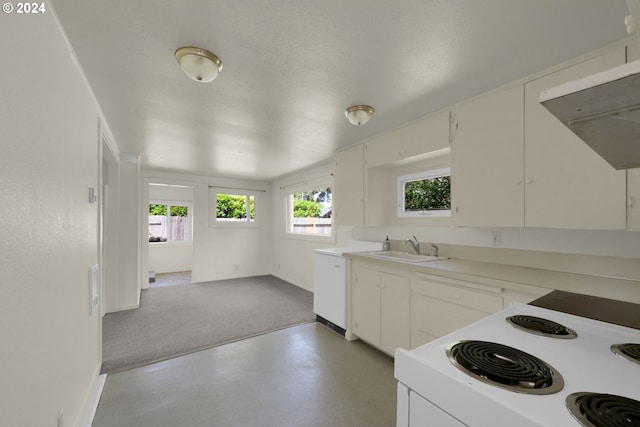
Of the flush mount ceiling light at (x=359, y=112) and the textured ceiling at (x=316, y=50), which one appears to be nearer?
the textured ceiling at (x=316, y=50)

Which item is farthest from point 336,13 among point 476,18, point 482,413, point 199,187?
point 199,187

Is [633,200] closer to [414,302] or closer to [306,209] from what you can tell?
[414,302]

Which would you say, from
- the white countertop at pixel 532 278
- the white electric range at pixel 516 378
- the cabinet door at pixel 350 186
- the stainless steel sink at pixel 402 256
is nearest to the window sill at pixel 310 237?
the cabinet door at pixel 350 186

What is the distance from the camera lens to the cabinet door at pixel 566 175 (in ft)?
4.78

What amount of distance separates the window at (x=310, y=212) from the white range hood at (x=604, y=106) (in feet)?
12.9

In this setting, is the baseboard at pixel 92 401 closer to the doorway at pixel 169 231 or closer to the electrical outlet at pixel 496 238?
the electrical outlet at pixel 496 238

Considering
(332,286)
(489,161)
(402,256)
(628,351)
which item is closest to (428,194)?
(402,256)

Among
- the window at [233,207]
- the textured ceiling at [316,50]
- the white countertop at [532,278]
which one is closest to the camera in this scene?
the textured ceiling at [316,50]

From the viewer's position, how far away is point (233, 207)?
6.11m

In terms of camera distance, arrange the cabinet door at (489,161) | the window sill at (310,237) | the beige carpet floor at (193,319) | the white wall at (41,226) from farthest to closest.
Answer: the window sill at (310,237), the beige carpet floor at (193,319), the cabinet door at (489,161), the white wall at (41,226)

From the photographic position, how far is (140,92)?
2002 millimetres

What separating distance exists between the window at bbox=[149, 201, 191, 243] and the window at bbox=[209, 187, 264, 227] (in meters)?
1.73

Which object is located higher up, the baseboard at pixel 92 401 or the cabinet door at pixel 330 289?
the cabinet door at pixel 330 289

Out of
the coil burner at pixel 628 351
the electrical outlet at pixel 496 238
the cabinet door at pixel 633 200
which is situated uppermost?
the cabinet door at pixel 633 200
